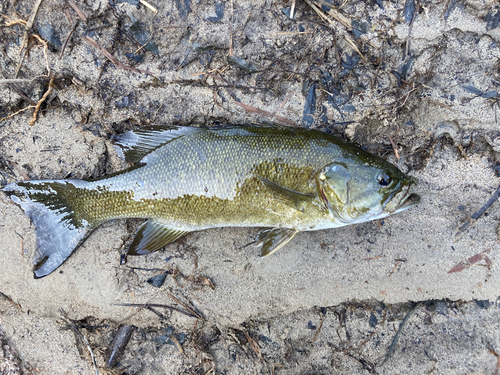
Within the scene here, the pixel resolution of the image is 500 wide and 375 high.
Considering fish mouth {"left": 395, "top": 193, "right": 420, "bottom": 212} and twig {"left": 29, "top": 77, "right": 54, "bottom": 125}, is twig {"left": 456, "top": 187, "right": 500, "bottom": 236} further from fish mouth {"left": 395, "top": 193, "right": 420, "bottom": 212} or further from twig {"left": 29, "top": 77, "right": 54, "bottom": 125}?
twig {"left": 29, "top": 77, "right": 54, "bottom": 125}

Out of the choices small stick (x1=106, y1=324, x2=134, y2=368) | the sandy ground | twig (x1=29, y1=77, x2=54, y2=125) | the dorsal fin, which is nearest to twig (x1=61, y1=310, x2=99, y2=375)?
the sandy ground

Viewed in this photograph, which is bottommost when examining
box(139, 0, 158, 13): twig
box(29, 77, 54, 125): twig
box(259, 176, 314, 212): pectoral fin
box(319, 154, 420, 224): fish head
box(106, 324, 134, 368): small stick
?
box(106, 324, 134, 368): small stick

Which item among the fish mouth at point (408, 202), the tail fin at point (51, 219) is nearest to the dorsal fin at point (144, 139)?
the tail fin at point (51, 219)

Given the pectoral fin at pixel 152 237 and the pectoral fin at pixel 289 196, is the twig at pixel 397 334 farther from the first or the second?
the pectoral fin at pixel 152 237

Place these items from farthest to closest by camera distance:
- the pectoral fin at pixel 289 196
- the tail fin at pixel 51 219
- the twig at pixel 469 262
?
the twig at pixel 469 262, the tail fin at pixel 51 219, the pectoral fin at pixel 289 196

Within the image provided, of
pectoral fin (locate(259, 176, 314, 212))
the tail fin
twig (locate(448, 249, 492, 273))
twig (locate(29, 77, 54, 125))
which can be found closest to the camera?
pectoral fin (locate(259, 176, 314, 212))

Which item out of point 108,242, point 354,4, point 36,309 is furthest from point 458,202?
point 36,309

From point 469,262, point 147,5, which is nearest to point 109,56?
point 147,5

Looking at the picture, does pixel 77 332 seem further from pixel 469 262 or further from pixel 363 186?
pixel 469 262
